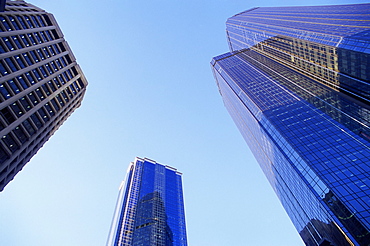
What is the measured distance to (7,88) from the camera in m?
49.1

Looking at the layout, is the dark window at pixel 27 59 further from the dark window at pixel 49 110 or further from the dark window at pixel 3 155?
the dark window at pixel 3 155

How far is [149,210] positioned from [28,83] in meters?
85.3

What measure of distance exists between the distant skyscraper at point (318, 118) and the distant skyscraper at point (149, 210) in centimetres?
5512

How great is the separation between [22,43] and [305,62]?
357ft

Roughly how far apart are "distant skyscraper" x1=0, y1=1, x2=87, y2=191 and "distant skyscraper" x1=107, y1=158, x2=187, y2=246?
204 feet

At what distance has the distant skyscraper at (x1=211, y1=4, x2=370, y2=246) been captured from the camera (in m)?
51.0

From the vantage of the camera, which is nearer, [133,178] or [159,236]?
[159,236]

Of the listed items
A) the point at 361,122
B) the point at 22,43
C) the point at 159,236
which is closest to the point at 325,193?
the point at 361,122

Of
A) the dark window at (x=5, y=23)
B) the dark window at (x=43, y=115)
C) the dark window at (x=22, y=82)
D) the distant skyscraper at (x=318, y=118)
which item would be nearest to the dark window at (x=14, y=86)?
the dark window at (x=22, y=82)

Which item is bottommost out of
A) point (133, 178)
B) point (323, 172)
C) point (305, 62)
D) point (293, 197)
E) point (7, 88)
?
point (323, 172)

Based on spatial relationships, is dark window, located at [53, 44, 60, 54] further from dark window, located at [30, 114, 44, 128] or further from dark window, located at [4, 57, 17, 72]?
dark window, located at [30, 114, 44, 128]

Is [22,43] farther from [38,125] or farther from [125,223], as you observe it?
[125,223]

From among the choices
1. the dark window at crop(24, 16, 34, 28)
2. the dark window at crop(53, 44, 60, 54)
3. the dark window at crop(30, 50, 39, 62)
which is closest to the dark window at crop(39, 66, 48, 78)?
the dark window at crop(30, 50, 39, 62)

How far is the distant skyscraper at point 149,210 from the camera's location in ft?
359
